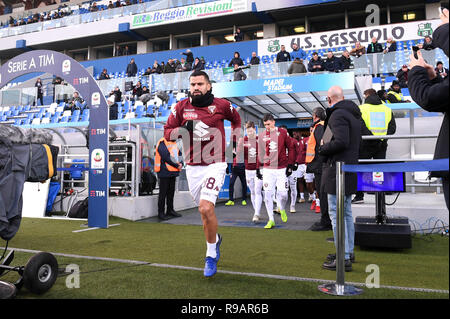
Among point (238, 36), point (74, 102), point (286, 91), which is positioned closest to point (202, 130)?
A: point (286, 91)

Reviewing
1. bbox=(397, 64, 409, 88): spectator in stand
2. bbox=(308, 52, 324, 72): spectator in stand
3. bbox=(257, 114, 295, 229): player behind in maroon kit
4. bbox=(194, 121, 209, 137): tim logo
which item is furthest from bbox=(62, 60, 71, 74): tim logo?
bbox=(397, 64, 409, 88): spectator in stand

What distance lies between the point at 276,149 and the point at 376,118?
1840mm

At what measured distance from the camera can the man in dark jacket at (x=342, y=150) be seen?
3928 mm

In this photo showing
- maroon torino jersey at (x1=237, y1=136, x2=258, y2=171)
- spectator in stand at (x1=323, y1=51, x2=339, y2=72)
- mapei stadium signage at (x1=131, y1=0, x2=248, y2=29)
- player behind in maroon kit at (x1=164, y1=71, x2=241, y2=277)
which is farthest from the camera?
mapei stadium signage at (x1=131, y1=0, x2=248, y2=29)

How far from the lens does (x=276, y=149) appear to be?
6859mm

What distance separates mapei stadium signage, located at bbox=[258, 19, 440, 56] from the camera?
62.6 feet

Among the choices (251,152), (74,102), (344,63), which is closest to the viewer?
(251,152)

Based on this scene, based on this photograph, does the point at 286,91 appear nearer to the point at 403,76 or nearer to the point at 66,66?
the point at 403,76

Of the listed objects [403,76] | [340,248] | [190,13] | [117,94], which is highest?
[190,13]

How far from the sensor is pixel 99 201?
7.25 metres

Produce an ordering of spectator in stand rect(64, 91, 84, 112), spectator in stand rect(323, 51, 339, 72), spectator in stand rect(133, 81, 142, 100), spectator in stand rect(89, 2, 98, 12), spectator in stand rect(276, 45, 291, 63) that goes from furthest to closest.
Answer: spectator in stand rect(89, 2, 98, 12) < spectator in stand rect(64, 91, 84, 112) < spectator in stand rect(133, 81, 142, 100) < spectator in stand rect(276, 45, 291, 63) < spectator in stand rect(323, 51, 339, 72)

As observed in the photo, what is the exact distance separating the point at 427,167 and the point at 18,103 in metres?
19.1

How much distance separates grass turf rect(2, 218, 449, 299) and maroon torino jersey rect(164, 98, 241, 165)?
1.25 m

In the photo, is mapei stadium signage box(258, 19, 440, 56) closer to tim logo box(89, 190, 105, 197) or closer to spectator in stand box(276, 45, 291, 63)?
spectator in stand box(276, 45, 291, 63)
